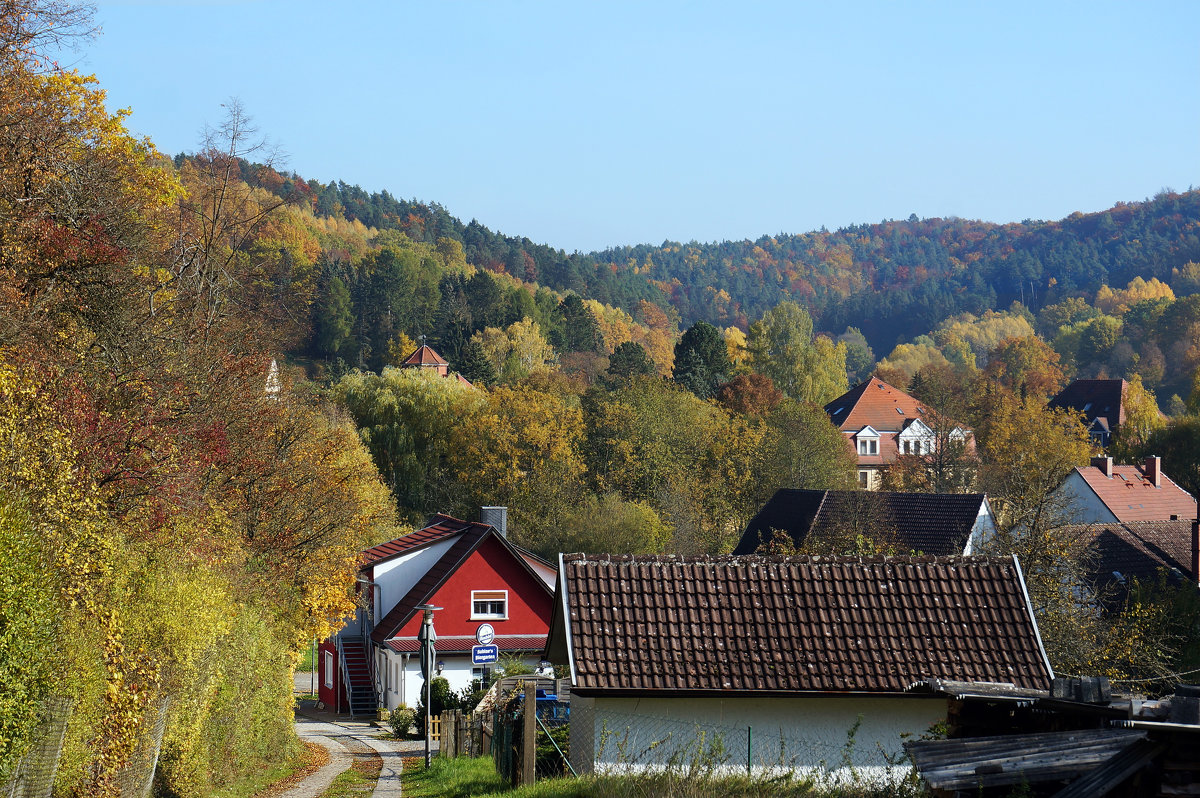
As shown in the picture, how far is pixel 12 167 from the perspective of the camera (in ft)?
60.3

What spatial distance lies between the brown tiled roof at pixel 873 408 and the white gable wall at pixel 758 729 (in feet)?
233

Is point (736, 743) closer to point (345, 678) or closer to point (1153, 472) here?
point (345, 678)

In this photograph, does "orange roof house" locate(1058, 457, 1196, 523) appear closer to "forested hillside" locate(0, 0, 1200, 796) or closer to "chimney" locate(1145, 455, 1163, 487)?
"chimney" locate(1145, 455, 1163, 487)

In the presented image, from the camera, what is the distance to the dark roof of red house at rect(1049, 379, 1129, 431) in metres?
88.8

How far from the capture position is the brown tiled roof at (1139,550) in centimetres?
3792

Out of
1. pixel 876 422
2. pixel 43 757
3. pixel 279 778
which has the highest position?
pixel 876 422

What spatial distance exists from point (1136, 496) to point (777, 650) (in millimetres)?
46982

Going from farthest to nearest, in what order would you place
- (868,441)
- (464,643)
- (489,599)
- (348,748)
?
(868,441) < (489,599) < (464,643) < (348,748)

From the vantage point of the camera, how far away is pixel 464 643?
36.6 metres

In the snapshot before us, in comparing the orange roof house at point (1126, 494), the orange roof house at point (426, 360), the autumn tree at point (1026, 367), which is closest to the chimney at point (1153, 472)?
the orange roof house at point (1126, 494)

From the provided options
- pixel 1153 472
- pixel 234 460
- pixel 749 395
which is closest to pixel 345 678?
pixel 234 460

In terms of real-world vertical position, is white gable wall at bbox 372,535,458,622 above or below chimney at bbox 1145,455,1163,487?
below

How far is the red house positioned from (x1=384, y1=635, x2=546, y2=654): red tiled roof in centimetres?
3

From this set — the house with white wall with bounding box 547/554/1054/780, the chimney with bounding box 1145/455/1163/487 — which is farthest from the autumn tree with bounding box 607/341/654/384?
the house with white wall with bounding box 547/554/1054/780
